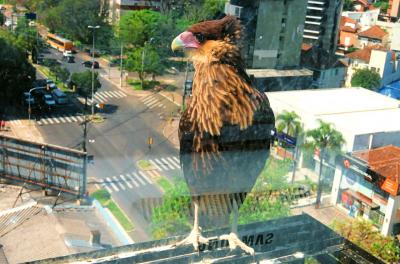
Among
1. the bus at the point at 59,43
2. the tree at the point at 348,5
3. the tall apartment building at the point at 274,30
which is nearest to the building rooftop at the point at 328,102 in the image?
the tall apartment building at the point at 274,30

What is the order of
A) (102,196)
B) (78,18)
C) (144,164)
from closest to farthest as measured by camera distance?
1. (102,196)
2. (144,164)
3. (78,18)

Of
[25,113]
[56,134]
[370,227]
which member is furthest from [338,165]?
[25,113]

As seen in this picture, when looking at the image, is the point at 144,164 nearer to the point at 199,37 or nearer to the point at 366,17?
the point at 199,37

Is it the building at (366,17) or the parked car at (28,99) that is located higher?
the building at (366,17)

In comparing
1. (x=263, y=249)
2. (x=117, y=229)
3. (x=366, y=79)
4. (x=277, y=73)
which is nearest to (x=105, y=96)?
(x=277, y=73)

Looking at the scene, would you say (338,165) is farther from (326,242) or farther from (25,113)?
(25,113)

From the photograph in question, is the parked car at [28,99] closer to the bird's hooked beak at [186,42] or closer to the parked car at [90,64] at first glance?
the parked car at [90,64]
